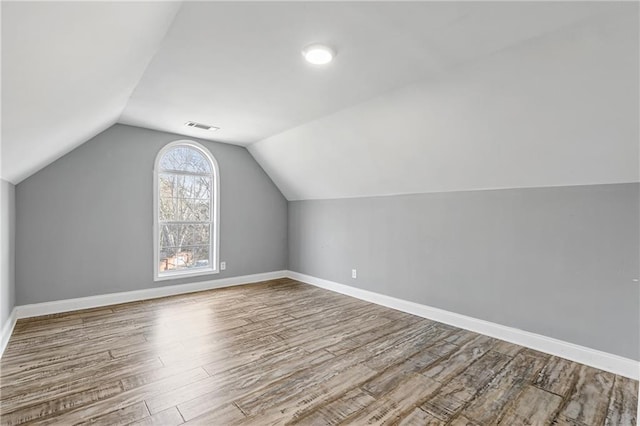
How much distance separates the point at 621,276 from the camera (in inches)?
94.9

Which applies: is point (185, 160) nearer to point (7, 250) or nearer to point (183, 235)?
point (183, 235)

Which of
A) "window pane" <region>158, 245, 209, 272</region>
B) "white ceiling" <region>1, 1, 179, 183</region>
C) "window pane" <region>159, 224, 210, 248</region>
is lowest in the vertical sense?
"window pane" <region>158, 245, 209, 272</region>

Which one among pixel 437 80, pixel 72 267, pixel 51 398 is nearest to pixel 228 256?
pixel 72 267

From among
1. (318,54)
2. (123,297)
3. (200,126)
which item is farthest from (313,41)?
(123,297)

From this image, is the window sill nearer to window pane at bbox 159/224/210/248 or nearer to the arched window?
the arched window

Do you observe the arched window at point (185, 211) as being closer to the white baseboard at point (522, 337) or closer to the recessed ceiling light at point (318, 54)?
the white baseboard at point (522, 337)

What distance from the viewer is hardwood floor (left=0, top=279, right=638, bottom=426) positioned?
1870 millimetres

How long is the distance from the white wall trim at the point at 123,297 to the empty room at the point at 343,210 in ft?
0.08

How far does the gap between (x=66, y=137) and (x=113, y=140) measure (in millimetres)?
1172

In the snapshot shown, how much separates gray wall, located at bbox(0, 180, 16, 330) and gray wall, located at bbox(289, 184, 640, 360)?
12.3ft

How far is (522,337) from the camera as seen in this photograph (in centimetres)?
288

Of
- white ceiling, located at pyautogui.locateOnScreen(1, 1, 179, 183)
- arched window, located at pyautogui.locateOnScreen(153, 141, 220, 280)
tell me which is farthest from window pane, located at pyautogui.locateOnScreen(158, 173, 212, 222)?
white ceiling, located at pyautogui.locateOnScreen(1, 1, 179, 183)

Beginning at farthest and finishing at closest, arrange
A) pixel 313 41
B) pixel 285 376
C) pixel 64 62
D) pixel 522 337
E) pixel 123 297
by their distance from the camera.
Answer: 1. pixel 123 297
2. pixel 522 337
3. pixel 285 376
4. pixel 313 41
5. pixel 64 62

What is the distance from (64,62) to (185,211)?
3.42m
